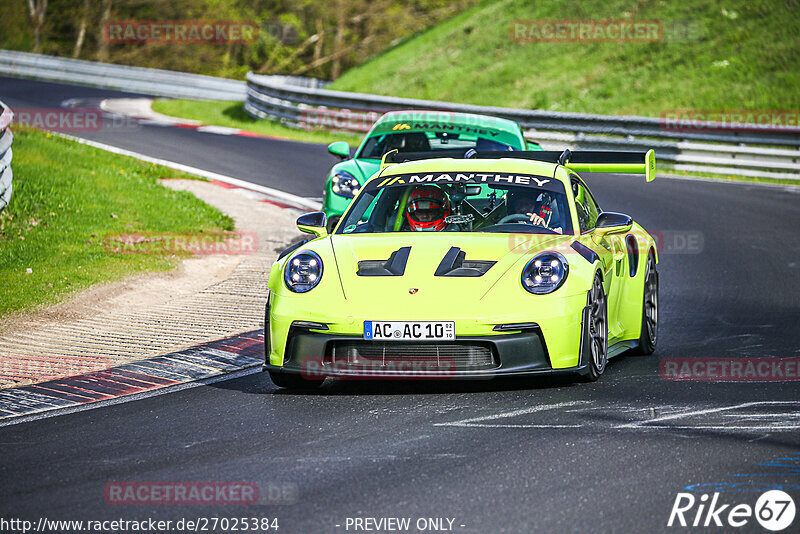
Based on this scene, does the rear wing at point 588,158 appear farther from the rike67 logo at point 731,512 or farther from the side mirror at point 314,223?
the rike67 logo at point 731,512

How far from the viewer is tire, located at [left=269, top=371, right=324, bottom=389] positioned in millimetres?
7383

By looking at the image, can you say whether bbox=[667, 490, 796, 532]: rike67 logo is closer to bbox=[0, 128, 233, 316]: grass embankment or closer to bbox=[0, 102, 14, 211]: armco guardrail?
bbox=[0, 128, 233, 316]: grass embankment

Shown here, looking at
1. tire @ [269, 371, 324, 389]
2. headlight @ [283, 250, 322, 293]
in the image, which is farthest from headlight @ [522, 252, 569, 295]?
tire @ [269, 371, 324, 389]

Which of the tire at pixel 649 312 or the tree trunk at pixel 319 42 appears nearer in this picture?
the tire at pixel 649 312

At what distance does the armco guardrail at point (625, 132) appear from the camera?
22.0 meters

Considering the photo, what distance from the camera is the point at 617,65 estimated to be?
3447 centimetres

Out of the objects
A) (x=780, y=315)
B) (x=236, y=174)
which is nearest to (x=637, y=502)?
(x=780, y=315)

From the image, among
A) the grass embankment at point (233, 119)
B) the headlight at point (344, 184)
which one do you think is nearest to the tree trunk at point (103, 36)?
the grass embankment at point (233, 119)

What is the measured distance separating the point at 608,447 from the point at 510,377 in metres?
1.23

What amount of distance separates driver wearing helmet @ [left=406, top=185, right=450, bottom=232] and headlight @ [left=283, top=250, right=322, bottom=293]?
1098mm

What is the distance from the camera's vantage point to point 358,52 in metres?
59.8

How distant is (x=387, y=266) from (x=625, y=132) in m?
17.2

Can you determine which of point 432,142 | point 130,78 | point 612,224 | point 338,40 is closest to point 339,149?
point 432,142

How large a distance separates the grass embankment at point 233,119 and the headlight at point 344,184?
42.7 ft
